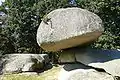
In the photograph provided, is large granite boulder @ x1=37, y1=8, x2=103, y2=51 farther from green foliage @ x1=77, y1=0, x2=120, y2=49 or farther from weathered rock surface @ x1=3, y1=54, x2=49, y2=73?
green foliage @ x1=77, y1=0, x2=120, y2=49

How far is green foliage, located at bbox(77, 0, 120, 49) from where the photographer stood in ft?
55.2

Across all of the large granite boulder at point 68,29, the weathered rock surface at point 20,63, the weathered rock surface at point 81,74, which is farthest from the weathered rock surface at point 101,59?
the weathered rock surface at point 20,63

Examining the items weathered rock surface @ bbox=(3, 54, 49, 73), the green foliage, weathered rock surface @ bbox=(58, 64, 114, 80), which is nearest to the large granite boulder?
weathered rock surface @ bbox=(58, 64, 114, 80)

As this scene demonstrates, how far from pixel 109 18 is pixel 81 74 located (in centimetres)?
1369

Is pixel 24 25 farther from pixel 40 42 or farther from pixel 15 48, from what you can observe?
pixel 40 42

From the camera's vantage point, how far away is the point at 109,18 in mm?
18875

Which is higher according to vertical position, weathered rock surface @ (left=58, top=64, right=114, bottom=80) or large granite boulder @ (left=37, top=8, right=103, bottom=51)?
large granite boulder @ (left=37, top=8, right=103, bottom=51)

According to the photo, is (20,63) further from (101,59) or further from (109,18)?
(109,18)

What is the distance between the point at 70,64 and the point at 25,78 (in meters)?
5.51

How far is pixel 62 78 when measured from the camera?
6039 mm

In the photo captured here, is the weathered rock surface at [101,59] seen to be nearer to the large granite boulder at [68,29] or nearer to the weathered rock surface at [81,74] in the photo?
the weathered rock surface at [81,74]

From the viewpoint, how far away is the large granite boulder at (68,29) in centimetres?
558

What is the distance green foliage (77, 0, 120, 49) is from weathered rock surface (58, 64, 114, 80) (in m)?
10.5

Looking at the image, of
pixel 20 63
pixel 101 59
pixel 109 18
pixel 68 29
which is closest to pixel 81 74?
pixel 101 59
